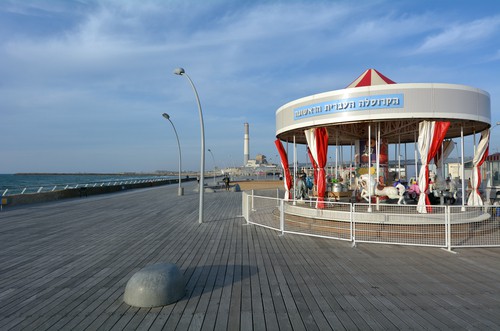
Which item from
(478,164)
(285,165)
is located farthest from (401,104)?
(285,165)

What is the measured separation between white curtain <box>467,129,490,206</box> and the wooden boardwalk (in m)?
4.52

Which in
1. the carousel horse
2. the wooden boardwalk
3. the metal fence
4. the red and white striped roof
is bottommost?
the wooden boardwalk

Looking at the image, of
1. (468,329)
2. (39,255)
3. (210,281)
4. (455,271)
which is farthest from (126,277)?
(455,271)

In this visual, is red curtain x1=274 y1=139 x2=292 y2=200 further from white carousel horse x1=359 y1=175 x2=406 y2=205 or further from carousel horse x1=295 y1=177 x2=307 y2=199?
white carousel horse x1=359 y1=175 x2=406 y2=205

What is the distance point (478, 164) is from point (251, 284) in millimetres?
11257

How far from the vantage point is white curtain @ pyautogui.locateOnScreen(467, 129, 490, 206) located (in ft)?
37.6

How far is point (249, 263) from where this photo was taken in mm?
6922

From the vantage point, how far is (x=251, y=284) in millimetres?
5609

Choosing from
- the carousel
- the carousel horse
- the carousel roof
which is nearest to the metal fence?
the carousel

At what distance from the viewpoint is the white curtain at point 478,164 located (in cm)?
1145

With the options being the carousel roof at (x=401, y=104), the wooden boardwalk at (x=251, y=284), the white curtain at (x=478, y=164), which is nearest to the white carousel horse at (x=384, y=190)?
the carousel roof at (x=401, y=104)

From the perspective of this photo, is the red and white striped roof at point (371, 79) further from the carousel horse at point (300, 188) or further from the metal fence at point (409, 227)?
the metal fence at point (409, 227)

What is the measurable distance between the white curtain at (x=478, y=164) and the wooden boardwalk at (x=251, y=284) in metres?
4.52

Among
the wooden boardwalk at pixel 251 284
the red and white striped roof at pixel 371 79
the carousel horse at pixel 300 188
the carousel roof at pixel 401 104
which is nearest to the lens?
the wooden boardwalk at pixel 251 284
